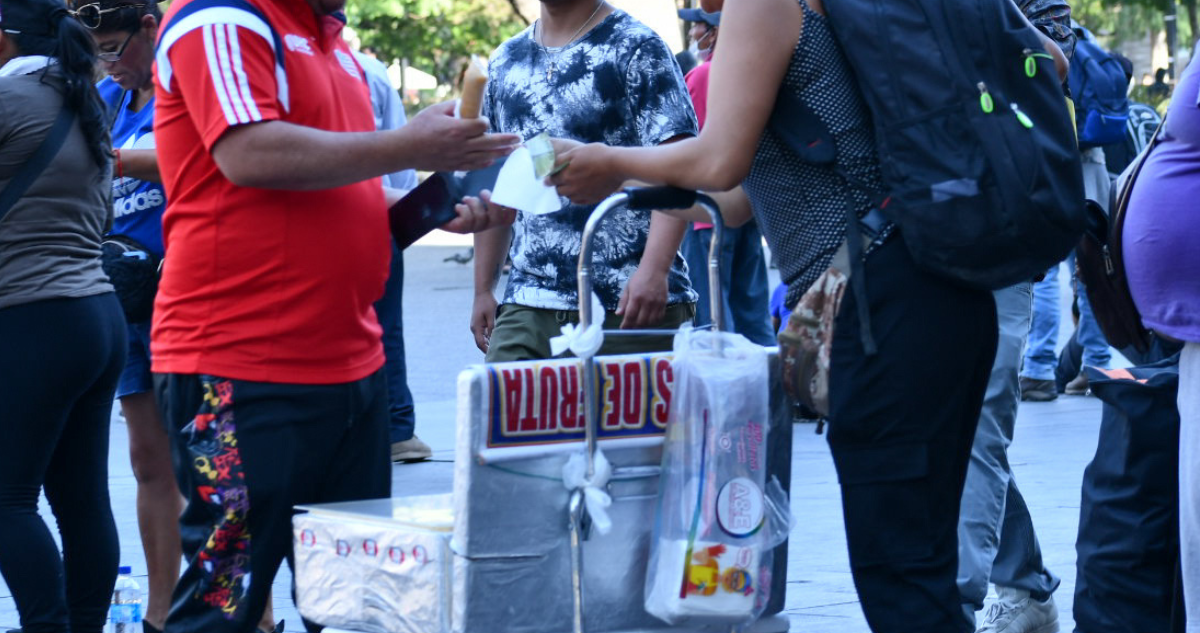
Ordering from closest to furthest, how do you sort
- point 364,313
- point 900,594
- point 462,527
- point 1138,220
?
1. point 462,527
2. point 900,594
3. point 364,313
4. point 1138,220

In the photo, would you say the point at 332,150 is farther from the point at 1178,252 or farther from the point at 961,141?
the point at 1178,252

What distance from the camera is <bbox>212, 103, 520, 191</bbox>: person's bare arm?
2.95 meters

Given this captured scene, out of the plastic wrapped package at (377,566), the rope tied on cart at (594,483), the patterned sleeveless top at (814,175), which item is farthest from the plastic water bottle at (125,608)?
the patterned sleeveless top at (814,175)

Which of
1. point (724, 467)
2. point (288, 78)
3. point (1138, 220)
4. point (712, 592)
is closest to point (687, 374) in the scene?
point (724, 467)

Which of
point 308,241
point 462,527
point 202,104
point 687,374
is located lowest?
point 462,527

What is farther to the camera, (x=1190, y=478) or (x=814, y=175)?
(x=1190, y=478)

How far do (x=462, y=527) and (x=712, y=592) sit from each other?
1.55 ft


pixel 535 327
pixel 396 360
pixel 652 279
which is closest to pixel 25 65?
pixel 535 327

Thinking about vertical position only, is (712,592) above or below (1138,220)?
below

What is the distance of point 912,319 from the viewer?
2.95 m

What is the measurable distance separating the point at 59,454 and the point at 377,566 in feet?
5.58

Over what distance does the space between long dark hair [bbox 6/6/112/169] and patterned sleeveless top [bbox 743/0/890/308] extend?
1.82 m

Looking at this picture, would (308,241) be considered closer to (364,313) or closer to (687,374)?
(364,313)

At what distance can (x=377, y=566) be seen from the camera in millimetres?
2980
